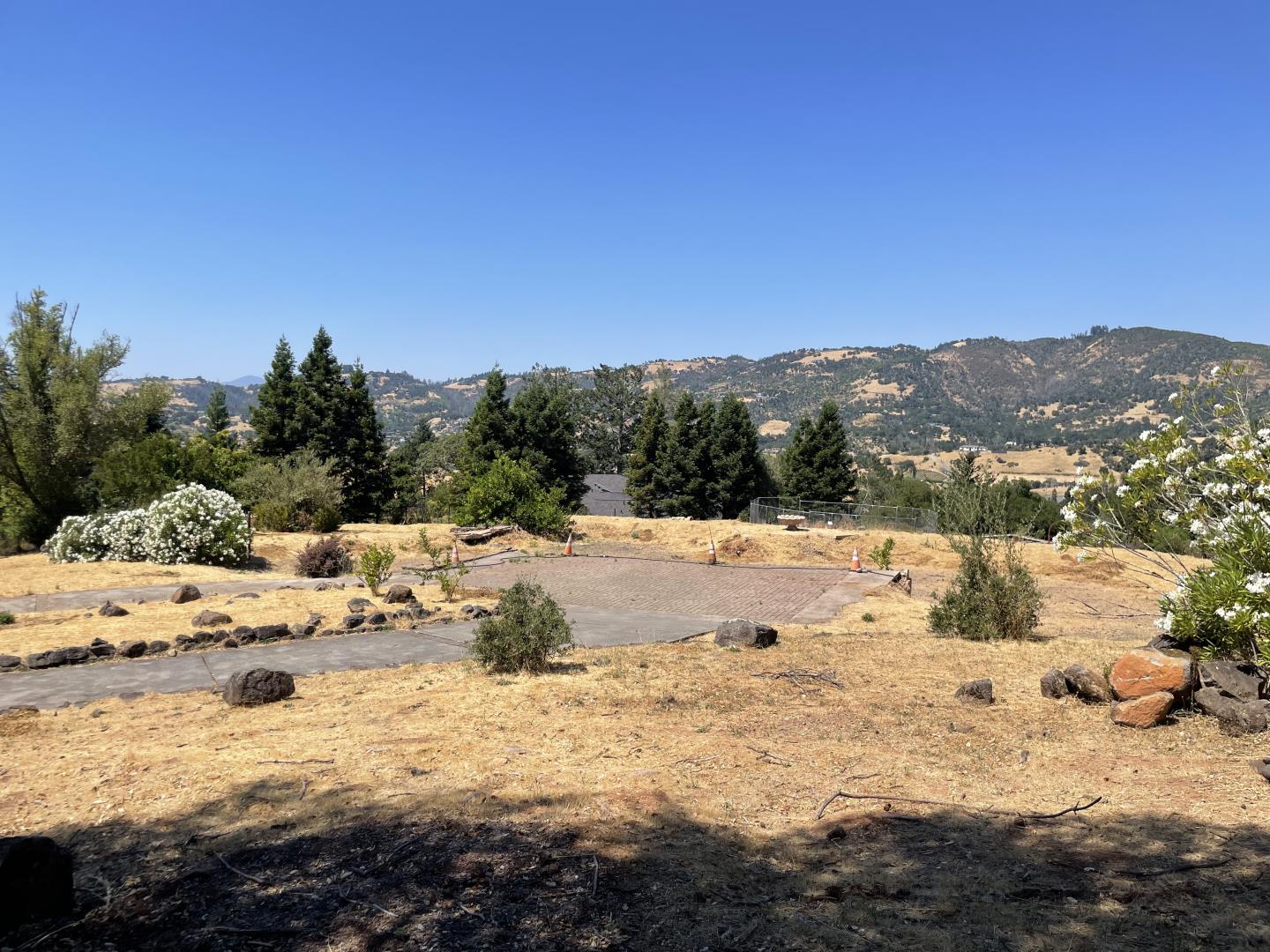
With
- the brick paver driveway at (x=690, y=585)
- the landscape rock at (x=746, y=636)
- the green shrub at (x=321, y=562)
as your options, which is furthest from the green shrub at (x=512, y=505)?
the landscape rock at (x=746, y=636)

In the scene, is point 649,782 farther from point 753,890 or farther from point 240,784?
point 240,784

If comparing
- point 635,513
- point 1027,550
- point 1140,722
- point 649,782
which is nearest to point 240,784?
point 649,782

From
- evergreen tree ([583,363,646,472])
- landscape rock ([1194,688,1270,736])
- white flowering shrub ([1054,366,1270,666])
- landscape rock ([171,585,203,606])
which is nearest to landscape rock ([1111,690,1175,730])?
landscape rock ([1194,688,1270,736])

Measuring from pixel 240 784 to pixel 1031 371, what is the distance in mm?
195368

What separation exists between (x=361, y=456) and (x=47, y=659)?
106ft

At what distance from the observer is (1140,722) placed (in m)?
5.96

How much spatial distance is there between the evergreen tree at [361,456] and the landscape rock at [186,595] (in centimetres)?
2665

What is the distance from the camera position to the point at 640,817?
435cm

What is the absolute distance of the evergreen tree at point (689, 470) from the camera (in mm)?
44906

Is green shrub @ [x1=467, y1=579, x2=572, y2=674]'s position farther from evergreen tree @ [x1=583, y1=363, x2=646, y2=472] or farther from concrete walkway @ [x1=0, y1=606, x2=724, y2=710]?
evergreen tree @ [x1=583, y1=363, x2=646, y2=472]

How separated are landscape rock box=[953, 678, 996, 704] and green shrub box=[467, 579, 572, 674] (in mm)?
3707

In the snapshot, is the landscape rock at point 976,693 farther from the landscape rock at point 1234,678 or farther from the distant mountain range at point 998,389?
the distant mountain range at point 998,389

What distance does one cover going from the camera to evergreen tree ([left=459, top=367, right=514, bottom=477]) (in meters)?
40.9

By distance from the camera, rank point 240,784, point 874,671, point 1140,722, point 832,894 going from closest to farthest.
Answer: point 832,894
point 240,784
point 1140,722
point 874,671
